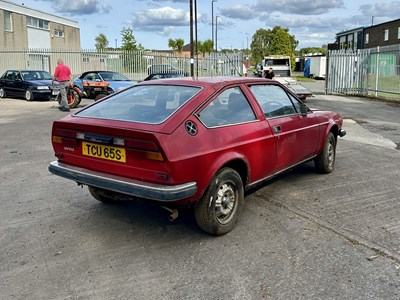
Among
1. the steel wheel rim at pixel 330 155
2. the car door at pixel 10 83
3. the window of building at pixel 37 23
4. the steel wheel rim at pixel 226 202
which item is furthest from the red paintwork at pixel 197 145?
the window of building at pixel 37 23

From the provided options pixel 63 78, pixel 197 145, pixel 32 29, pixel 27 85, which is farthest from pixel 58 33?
pixel 197 145

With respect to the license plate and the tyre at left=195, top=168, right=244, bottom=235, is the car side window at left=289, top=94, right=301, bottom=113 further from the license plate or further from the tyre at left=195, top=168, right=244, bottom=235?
the license plate

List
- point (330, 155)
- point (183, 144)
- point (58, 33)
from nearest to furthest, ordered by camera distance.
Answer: point (183, 144) → point (330, 155) → point (58, 33)

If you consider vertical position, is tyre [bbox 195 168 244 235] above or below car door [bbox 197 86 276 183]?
below

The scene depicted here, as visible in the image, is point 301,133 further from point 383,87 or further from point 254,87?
point 383,87

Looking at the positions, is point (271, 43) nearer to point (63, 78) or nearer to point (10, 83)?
point (10, 83)

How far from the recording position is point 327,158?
19.9 ft

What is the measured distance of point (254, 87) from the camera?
187 inches

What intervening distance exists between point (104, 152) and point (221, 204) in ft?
4.03

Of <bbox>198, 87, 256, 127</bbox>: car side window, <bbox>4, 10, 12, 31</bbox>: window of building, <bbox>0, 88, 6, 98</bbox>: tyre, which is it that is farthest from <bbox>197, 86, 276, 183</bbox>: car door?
<bbox>4, 10, 12, 31</bbox>: window of building

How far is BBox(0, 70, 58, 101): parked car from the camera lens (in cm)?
1892

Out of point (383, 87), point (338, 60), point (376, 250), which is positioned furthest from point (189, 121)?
point (338, 60)

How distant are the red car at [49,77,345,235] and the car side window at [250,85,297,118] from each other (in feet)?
0.06

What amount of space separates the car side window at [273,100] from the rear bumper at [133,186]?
1.67m
